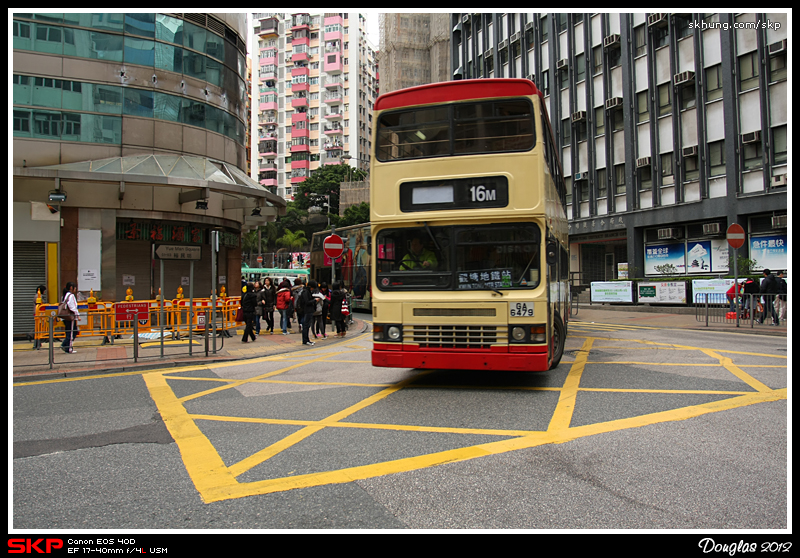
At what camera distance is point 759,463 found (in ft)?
14.9

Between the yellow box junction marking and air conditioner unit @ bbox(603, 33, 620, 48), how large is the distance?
90.7ft

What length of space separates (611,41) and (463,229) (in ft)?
96.6

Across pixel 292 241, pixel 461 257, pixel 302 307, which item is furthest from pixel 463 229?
pixel 292 241

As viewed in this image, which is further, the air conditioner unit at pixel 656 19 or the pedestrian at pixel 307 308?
the air conditioner unit at pixel 656 19

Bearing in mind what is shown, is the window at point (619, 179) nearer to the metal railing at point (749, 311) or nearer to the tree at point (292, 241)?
the metal railing at point (749, 311)

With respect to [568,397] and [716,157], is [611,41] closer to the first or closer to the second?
[716,157]

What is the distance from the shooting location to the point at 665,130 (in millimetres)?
29516

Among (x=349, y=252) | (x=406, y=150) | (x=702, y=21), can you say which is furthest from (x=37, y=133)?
(x=702, y=21)

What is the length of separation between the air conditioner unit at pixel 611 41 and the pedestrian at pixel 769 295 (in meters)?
18.9

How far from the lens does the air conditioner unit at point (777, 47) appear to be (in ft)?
78.2

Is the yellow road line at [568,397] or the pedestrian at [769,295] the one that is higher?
the pedestrian at [769,295]

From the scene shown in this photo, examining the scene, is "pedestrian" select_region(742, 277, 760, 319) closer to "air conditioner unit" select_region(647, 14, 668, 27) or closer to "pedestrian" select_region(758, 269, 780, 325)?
"pedestrian" select_region(758, 269, 780, 325)

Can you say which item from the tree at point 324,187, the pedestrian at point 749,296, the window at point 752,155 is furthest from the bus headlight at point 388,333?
the tree at point 324,187

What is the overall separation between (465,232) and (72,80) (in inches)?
638
